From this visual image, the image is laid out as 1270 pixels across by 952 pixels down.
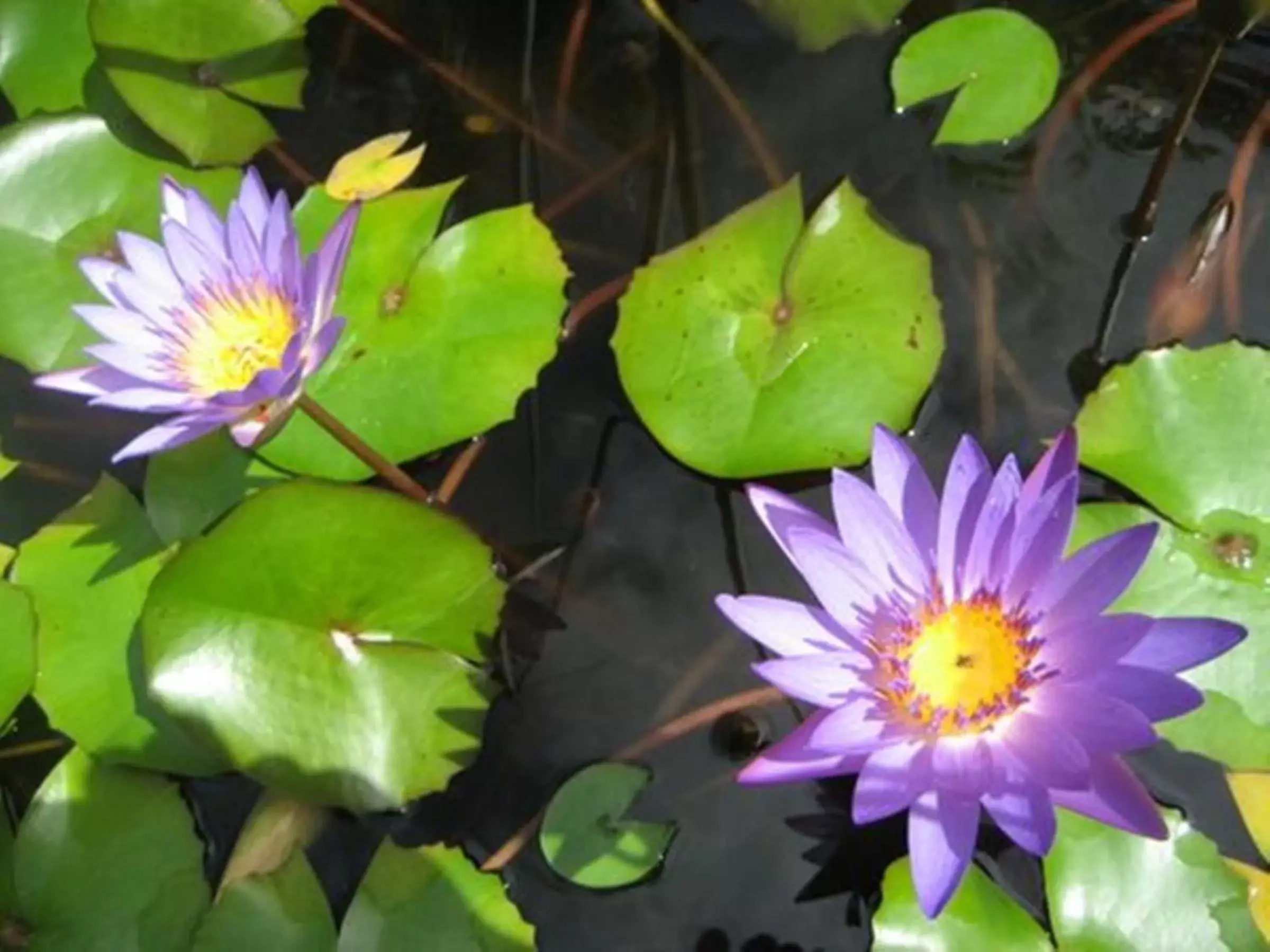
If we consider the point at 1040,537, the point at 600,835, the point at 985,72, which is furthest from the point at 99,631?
the point at 985,72

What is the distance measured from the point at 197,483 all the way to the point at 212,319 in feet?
1.03

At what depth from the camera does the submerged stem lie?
185 centimetres

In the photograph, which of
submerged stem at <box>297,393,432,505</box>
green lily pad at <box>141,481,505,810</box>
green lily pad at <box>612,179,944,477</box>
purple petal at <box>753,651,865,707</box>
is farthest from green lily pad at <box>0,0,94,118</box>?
purple petal at <box>753,651,865,707</box>

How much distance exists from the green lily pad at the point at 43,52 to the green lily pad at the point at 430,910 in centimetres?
148

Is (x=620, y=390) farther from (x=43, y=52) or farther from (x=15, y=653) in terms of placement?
(x=43, y=52)

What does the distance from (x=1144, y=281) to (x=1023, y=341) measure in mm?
230

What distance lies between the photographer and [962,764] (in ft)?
4.87

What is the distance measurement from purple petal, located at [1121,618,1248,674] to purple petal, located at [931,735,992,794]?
0.18 metres

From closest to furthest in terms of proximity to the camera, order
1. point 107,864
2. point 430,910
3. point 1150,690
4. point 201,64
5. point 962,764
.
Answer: point 1150,690, point 962,764, point 430,910, point 107,864, point 201,64

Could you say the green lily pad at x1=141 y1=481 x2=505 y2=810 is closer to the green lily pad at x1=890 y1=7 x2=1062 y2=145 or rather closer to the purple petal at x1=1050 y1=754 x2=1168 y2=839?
the purple petal at x1=1050 y1=754 x2=1168 y2=839

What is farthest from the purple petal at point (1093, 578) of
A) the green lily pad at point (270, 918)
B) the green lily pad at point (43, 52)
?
the green lily pad at point (43, 52)

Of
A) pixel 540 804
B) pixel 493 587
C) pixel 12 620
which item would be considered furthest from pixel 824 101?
pixel 12 620

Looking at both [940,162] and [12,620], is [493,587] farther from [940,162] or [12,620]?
[940,162]

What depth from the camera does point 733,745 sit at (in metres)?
2.00
